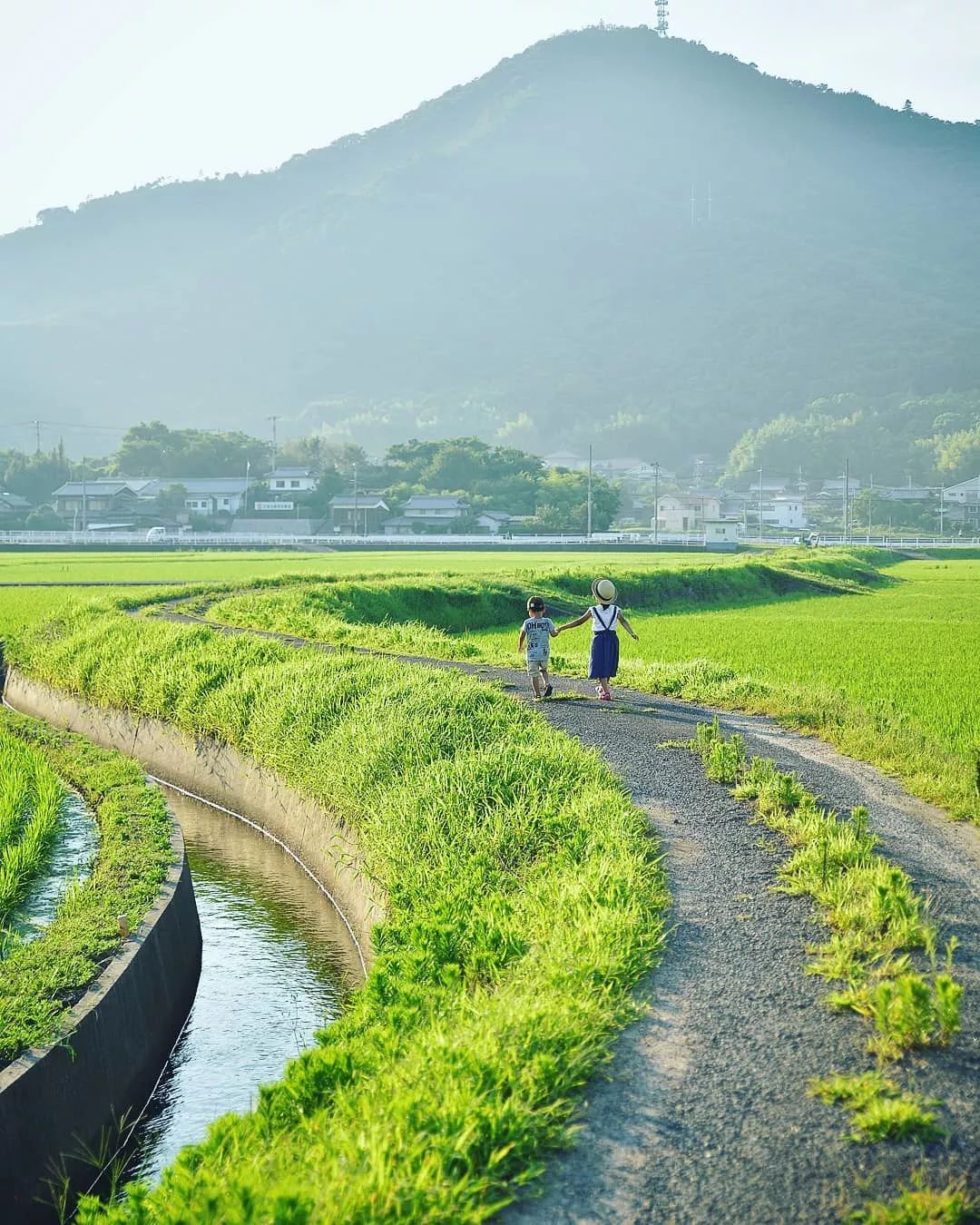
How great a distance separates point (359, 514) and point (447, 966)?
82720 millimetres

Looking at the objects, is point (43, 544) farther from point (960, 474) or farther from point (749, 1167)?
point (960, 474)

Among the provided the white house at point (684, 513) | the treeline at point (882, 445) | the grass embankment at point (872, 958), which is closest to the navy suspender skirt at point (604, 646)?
the grass embankment at point (872, 958)

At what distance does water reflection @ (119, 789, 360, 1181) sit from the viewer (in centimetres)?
614

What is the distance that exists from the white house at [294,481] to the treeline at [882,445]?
74977 millimetres

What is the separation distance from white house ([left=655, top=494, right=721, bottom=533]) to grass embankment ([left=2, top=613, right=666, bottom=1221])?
327 ft

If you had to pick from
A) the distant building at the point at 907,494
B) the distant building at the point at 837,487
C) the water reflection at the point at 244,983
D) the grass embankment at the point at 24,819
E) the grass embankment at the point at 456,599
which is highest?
the distant building at the point at 837,487

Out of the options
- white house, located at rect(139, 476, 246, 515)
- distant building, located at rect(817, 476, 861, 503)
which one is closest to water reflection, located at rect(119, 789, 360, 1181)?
white house, located at rect(139, 476, 246, 515)

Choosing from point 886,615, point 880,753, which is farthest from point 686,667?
point 886,615

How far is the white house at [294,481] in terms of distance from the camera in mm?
93312

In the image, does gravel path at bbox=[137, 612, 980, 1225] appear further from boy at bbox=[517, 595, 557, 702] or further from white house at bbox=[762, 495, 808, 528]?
white house at bbox=[762, 495, 808, 528]

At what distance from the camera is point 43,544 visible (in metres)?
65.9

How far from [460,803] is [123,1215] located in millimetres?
4011

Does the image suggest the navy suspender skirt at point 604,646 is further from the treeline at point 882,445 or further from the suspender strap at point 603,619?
the treeline at point 882,445

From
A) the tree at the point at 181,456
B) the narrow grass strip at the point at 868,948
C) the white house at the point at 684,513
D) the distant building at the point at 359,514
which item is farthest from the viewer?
the white house at the point at 684,513
